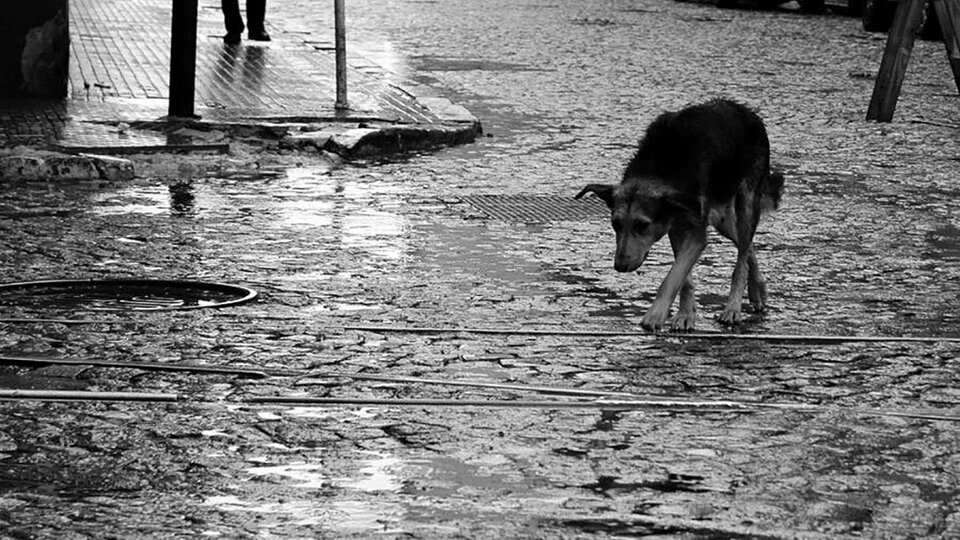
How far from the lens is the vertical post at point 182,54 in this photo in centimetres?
1197

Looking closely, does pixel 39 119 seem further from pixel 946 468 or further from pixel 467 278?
pixel 946 468

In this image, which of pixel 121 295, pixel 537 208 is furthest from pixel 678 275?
pixel 537 208

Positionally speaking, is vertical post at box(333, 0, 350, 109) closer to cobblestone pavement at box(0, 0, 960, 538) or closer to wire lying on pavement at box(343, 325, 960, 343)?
cobblestone pavement at box(0, 0, 960, 538)

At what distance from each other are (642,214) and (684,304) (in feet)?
1.41

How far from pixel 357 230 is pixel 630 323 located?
2380 millimetres

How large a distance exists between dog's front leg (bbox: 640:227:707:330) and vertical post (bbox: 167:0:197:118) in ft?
19.3

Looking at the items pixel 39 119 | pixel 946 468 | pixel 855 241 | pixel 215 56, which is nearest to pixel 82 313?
pixel 946 468

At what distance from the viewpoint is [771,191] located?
7.46 m

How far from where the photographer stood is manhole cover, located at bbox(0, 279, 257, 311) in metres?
7.04

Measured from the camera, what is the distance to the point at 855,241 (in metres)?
9.02

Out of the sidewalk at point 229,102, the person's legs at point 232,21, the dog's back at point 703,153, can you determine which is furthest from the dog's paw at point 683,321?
the person's legs at point 232,21

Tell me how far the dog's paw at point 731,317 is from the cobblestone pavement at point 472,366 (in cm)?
12

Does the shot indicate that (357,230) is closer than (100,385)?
No

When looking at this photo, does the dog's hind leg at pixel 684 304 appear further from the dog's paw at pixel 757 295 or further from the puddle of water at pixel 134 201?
the puddle of water at pixel 134 201
